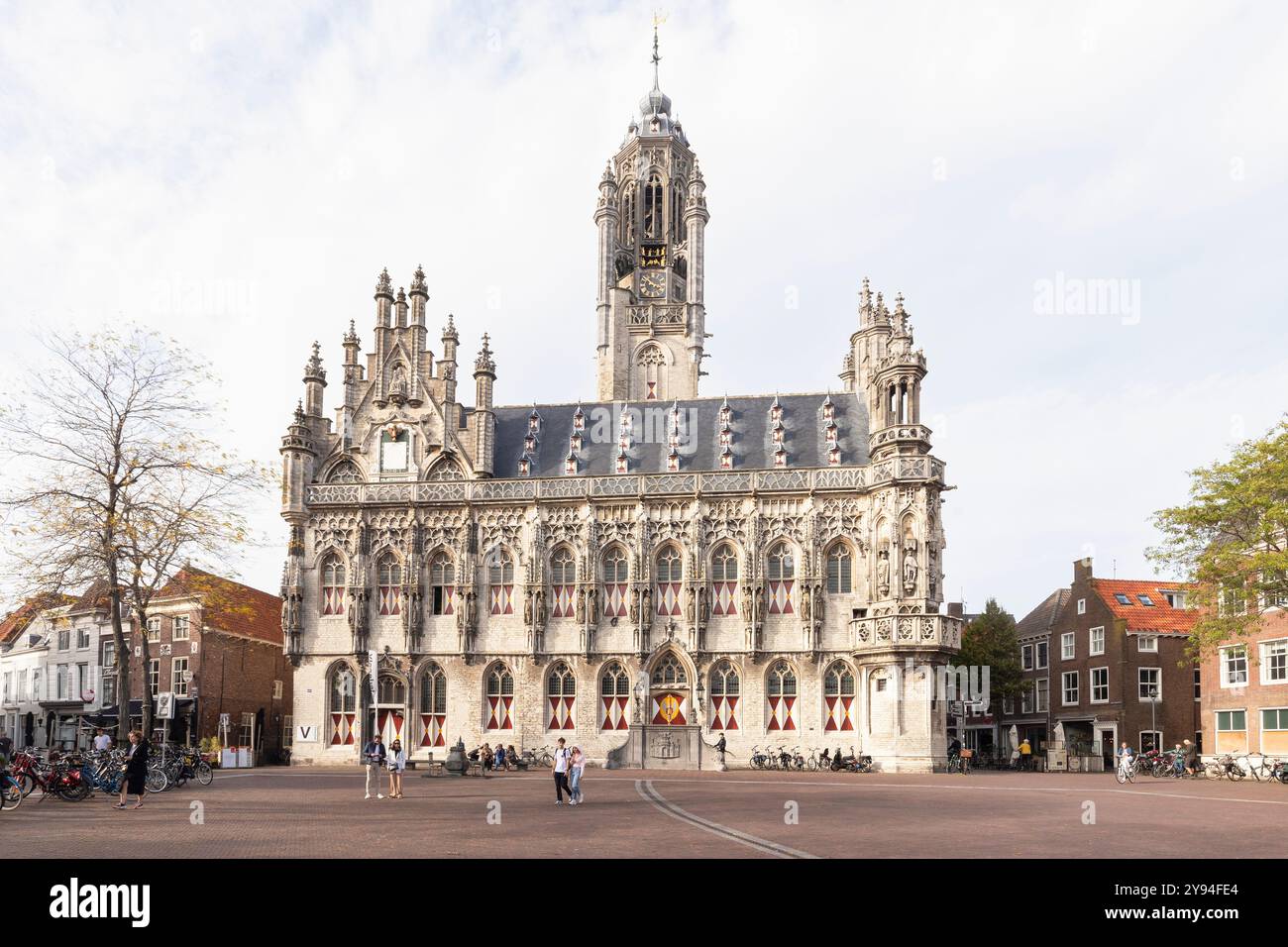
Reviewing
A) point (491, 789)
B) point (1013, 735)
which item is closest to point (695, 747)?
point (491, 789)

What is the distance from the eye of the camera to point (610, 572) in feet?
165

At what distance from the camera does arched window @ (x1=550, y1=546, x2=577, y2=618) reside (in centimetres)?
5028

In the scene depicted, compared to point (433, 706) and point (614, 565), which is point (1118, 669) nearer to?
point (614, 565)

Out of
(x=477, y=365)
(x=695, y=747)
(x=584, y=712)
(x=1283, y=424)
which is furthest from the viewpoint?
(x=477, y=365)

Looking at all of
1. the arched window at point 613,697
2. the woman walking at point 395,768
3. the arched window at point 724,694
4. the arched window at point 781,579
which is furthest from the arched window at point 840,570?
the woman walking at point 395,768

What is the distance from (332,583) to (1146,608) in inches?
1686

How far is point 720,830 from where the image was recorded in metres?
19.2

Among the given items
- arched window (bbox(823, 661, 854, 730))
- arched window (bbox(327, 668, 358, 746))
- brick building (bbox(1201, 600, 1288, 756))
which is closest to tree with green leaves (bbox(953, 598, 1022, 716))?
brick building (bbox(1201, 600, 1288, 756))

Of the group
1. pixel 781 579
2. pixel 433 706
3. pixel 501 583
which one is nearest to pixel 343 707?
pixel 433 706

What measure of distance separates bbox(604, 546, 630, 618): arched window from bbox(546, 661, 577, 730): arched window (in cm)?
329

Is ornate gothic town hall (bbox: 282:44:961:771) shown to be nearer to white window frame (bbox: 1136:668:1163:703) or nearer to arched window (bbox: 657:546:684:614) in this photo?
arched window (bbox: 657:546:684:614)
